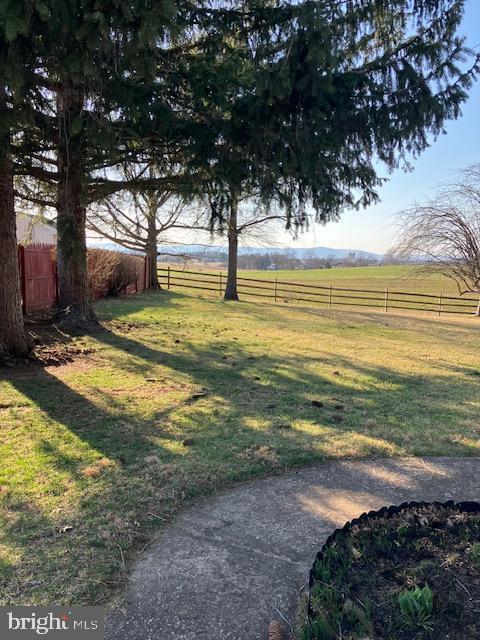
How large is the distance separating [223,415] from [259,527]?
1909 mm

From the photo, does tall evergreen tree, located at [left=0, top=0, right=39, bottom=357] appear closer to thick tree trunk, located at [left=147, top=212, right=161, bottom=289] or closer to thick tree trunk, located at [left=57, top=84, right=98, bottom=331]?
thick tree trunk, located at [left=57, top=84, right=98, bottom=331]

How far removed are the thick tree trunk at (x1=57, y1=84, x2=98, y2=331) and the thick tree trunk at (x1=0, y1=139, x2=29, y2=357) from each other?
635 mm

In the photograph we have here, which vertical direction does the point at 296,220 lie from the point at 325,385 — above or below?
above

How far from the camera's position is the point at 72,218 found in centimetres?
617

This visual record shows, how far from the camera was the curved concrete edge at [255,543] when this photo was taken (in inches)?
72.5

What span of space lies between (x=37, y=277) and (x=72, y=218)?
20.0 feet

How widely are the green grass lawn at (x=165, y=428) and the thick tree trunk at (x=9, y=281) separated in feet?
2.04

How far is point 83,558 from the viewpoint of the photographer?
2.19 meters

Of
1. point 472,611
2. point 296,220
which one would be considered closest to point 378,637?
point 472,611

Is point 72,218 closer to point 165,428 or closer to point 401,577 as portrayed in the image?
point 165,428

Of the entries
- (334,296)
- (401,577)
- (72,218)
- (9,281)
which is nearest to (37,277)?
(9,281)

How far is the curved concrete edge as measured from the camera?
1.84 meters

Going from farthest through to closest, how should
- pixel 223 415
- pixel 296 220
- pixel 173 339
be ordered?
pixel 173 339, pixel 296 220, pixel 223 415

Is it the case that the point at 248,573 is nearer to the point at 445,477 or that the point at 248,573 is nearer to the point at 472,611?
the point at 472,611
